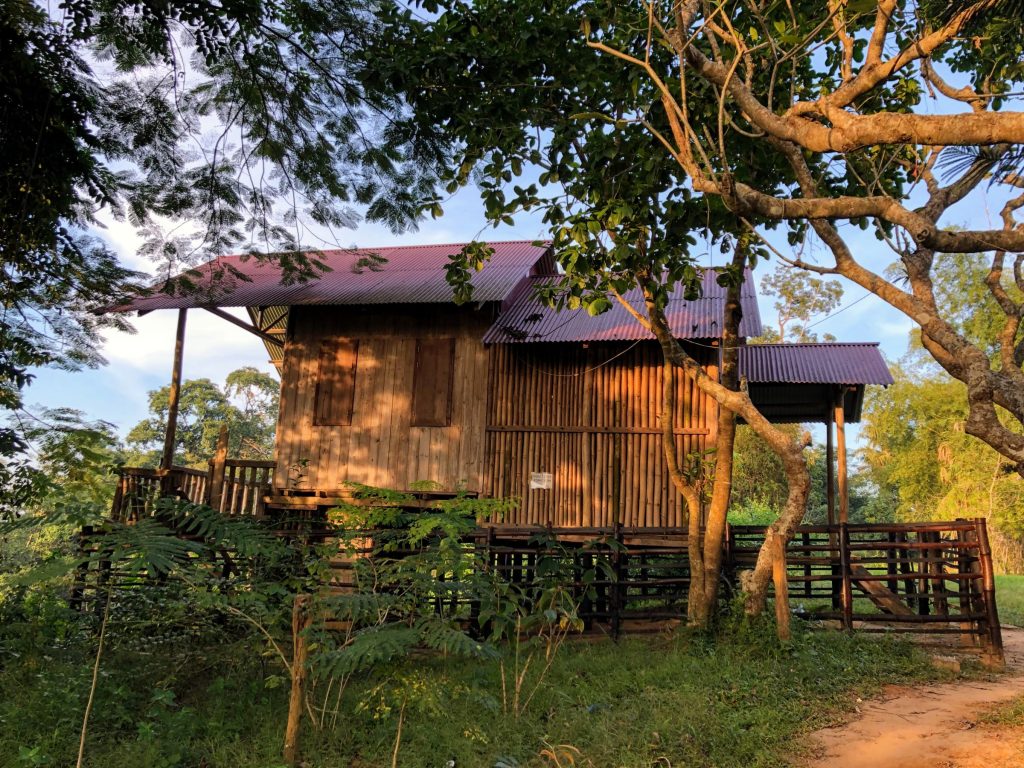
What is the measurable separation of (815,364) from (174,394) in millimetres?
10602

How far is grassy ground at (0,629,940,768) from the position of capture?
4.85 metres

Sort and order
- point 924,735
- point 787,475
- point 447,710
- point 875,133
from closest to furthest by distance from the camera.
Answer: point 875,133 → point 924,735 → point 447,710 → point 787,475

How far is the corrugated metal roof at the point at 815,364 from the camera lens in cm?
1138

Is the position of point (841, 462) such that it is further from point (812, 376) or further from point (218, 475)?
point (218, 475)

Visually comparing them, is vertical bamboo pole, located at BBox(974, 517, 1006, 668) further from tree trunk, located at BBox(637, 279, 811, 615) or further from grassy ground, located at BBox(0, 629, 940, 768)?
tree trunk, located at BBox(637, 279, 811, 615)

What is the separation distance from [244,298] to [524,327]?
4.62m

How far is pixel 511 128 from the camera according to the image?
24.6ft

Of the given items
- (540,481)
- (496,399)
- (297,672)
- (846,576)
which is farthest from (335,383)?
(297,672)

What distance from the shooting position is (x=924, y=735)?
214 inches

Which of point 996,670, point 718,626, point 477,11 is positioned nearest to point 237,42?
point 477,11

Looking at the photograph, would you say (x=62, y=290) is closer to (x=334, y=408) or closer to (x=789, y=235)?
(x=334, y=408)

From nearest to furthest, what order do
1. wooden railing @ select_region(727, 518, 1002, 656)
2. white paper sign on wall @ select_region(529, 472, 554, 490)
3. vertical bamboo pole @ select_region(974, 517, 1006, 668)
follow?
vertical bamboo pole @ select_region(974, 517, 1006, 668) → wooden railing @ select_region(727, 518, 1002, 656) → white paper sign on wall @ select_region(529, 472, 554, 490)

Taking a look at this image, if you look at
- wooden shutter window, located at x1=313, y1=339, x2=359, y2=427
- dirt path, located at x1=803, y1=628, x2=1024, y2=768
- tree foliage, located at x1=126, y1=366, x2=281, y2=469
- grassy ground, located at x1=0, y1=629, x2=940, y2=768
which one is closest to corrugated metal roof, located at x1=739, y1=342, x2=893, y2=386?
grassy ground, located at x1=0, y1=629, x2=940, y2=768

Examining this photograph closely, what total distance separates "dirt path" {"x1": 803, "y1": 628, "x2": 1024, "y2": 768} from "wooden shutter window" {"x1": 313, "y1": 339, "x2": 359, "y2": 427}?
344 inches
